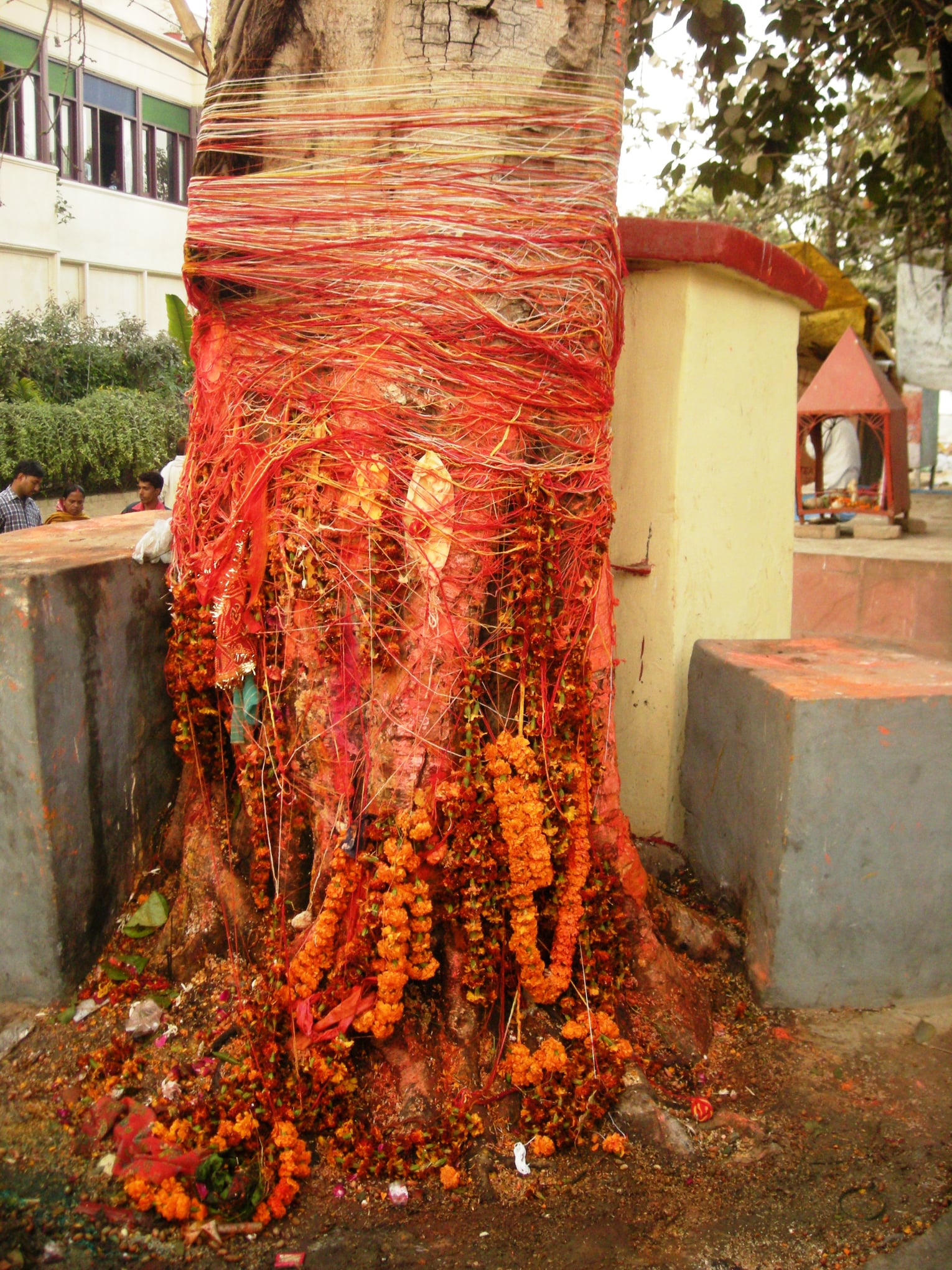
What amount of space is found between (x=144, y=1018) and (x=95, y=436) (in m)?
13.2

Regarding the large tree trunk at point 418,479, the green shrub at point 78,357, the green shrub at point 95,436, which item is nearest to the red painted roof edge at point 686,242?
the large tree trunk at point 418,479

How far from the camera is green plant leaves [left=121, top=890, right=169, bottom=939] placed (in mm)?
2646

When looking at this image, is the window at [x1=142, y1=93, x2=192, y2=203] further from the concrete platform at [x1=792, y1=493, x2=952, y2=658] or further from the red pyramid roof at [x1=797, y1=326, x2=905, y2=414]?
the concrete platform at [x1=792, y1=493, x2=952, y2=658]

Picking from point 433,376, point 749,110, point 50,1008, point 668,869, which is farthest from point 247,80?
point 749,110

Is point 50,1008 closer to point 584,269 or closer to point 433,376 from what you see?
point 433,376

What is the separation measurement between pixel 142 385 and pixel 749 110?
43.2 feet

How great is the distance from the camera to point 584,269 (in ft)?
7.59

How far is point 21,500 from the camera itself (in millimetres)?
7691

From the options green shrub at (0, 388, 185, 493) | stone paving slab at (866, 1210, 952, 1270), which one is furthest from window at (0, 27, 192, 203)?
stone paving slab at (866, 1210, 952, 1270)

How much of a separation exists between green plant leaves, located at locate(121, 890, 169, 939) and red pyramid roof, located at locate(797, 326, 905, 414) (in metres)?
6.49

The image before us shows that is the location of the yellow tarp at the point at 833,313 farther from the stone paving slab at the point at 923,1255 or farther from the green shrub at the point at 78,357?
the stone paving slab at the point at 923,1255

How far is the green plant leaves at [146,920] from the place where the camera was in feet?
8.68

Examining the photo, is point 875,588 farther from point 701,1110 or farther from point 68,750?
point 68,750

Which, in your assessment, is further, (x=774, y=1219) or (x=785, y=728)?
(x=785, y=728)
